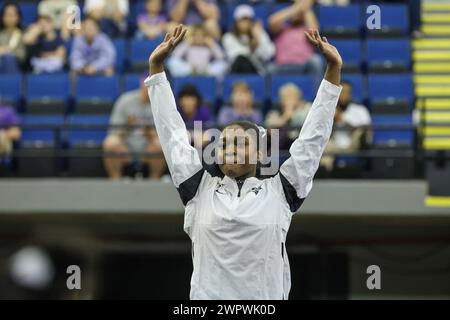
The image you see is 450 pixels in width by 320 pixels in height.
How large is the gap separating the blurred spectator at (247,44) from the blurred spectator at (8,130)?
2243mm

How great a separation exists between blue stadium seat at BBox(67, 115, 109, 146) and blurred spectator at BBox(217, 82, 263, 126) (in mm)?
1175

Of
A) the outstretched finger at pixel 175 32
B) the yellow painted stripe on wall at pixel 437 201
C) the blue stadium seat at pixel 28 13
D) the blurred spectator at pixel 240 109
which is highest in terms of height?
the blue stadium seat at pixel 28 13

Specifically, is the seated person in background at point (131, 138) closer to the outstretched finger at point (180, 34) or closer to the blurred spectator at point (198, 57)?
the blurred spectator at point (198, 57)

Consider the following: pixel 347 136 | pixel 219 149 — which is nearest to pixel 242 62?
pixel 347 136

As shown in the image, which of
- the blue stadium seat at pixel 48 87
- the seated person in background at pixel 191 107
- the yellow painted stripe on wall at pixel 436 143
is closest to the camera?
the seated person in background at pixel 191 107

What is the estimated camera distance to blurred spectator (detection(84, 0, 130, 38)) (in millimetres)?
11883

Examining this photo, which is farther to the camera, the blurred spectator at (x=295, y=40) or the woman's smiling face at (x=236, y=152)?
the blurred spectator at (x=295, y=40)

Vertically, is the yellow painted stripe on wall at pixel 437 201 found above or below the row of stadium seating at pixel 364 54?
below

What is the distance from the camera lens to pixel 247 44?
11.4 meters

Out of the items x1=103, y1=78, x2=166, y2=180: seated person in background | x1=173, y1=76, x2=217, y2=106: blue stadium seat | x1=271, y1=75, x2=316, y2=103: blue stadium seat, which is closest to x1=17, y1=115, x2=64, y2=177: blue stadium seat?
x1=103, y1=78, x2=166, y2=180: seated person in background

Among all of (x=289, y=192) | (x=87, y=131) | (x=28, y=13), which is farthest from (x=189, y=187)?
(x=28, y=13)

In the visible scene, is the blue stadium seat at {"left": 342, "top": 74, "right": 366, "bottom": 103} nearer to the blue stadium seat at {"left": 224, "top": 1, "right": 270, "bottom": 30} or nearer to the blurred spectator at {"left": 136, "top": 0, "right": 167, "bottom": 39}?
the blue stadium seat at {"left": 224, "top": 1, "right": 270, "bottom": 30}

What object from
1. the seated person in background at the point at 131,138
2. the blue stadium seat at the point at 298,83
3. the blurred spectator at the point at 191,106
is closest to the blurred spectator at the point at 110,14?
the seated person in background at the point at 131,138

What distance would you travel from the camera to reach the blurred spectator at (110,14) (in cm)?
1188
